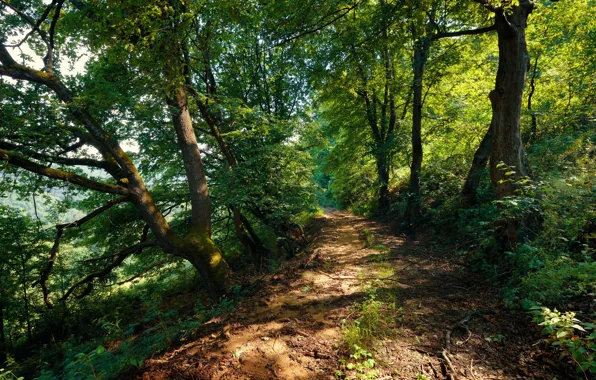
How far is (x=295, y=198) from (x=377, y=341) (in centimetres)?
581

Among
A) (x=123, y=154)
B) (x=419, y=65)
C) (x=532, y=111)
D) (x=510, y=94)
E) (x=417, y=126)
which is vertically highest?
(x=419, y=65)

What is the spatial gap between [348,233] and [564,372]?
849cm

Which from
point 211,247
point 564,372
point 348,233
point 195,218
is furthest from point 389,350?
point 348,233

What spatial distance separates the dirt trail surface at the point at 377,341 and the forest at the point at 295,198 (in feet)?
0.09

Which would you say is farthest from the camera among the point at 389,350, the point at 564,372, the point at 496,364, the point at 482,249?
the point at 482,249

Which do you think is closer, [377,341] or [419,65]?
[377,341]

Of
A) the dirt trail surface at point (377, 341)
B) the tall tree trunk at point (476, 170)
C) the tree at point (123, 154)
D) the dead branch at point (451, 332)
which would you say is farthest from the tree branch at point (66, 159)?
the tall tree trunk at point (476, 170)

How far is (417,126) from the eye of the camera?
363 inches

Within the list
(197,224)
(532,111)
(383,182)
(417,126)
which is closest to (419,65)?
(417,126)

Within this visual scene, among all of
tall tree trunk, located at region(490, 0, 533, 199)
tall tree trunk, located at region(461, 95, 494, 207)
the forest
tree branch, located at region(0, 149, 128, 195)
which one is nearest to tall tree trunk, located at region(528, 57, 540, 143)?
the forest

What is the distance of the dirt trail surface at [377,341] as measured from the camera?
105 inches

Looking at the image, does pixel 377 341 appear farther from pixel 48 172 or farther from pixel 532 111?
pixel 532 111

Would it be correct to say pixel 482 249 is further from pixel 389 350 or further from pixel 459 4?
pixel 459 4

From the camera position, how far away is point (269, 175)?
8359 millimetres
